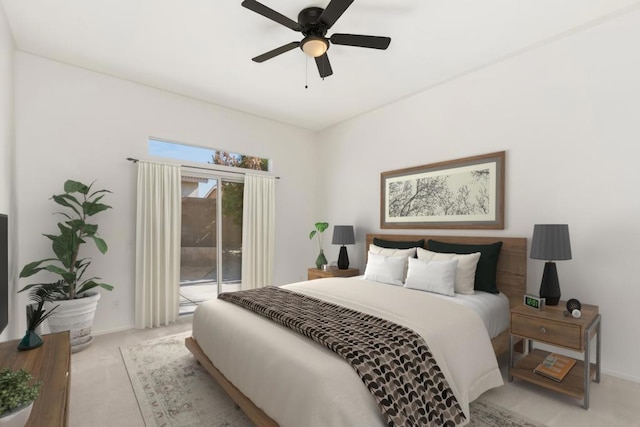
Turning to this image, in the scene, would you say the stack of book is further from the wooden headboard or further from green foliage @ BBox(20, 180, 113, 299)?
green foliage @ BBox(20, 180, 113, 299)

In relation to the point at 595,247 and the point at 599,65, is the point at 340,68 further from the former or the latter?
the point at 595,247

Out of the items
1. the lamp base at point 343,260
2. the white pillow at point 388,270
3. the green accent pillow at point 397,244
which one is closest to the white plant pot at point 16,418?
the white pillow at point 388,270

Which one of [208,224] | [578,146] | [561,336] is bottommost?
[561,336]

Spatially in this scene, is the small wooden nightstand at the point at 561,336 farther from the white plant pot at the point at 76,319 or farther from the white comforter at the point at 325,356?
the white plant pot at the point at 76,319

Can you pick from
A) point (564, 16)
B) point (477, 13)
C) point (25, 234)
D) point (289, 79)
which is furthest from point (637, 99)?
point (25, 234)

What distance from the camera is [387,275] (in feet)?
11.0

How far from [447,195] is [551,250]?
1.36 meters

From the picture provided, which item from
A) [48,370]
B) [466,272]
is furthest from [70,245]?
[466,272]

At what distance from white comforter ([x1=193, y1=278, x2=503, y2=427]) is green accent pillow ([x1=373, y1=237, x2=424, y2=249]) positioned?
0.88 m

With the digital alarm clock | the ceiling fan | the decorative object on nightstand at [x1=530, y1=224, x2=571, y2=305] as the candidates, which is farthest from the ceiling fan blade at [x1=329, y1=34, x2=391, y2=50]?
the digital alarm clock

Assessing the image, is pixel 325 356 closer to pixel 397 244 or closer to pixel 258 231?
pixel 397 244

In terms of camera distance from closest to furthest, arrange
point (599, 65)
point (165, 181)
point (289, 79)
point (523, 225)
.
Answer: point (599, 65) < point (523, 225) < point (289, 79) < point (165, 181)

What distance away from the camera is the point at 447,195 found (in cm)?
364

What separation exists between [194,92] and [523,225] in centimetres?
416
